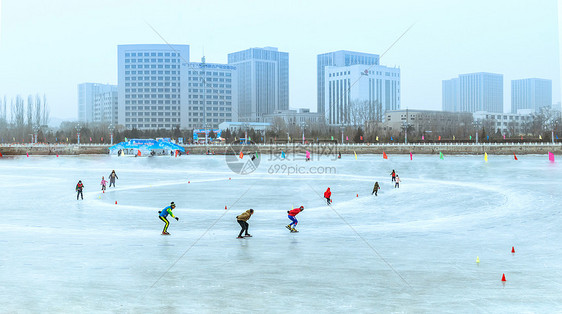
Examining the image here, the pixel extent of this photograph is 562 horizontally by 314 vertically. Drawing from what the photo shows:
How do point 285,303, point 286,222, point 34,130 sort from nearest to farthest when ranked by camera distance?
1. point 285,303
2. point 286,222
3. point 34,130

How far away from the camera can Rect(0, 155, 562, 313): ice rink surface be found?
31.8 ft

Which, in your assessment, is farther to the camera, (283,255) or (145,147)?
(145,147)

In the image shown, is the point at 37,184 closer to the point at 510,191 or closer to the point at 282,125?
the point at 510,191

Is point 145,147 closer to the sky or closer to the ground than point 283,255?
closer to the sky

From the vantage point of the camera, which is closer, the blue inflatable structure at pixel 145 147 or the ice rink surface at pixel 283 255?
the ice rink surface at pixel 283 255

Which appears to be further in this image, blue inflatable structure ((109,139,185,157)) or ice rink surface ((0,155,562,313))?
blue inflatable structure ((109,139,185,157))

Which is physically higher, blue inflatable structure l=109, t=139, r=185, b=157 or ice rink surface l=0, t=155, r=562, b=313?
blue inflatable structure l=109, t=139, r=185, b=157

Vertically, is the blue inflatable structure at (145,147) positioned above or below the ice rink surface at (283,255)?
above

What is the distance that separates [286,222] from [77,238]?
7621 mm

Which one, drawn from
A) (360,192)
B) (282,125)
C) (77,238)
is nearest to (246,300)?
(77,238)

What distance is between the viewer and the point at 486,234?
54.7 ft

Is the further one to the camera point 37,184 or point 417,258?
point 37,184

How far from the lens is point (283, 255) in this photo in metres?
13.7

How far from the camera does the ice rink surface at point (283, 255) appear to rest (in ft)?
31.8
